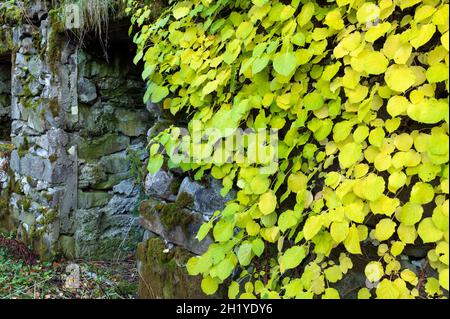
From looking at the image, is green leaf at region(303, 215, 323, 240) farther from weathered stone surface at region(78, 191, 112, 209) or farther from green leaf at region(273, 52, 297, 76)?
weathered stone surface at region(78, 191, 112, 209)

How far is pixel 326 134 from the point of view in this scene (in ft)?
4.86

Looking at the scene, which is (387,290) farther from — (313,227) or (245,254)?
(245,254)

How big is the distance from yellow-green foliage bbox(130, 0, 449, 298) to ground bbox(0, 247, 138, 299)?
1.24 meters

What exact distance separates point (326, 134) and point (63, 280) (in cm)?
214

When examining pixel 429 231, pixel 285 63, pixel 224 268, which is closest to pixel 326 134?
pixel 285 63

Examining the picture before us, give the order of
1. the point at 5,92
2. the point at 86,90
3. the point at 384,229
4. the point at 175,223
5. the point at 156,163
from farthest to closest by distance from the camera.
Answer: the point at 5,92 < the point at 86,90 < the point at 175,223 < the point at 156,163 < the point at 384,229

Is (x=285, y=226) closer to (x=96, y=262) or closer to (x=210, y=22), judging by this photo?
(x=210, y=22)

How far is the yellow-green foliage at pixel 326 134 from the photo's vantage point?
1282 mm

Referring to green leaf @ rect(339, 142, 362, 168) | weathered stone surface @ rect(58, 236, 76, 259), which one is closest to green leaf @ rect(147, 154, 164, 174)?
green leaf @ rect(339, 142, 362, 168)

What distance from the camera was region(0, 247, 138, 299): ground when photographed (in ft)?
8.76

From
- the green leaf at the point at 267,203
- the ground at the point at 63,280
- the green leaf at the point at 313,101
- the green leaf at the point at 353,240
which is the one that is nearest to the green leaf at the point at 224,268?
the green leaf at the point at 267,203

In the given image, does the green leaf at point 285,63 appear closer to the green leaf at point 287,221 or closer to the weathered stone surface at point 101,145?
the green leaf at point 287,221

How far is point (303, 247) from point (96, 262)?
6.96 ft

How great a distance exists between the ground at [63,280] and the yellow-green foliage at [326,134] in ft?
4.08
